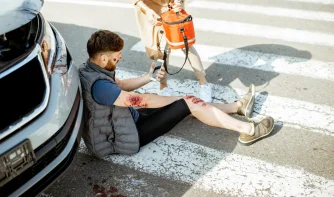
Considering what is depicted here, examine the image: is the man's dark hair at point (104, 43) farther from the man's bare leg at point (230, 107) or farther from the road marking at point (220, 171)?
the man's bare leg at point (230, 107)

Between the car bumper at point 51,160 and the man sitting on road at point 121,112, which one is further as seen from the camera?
the man sitting on road at point 121,112

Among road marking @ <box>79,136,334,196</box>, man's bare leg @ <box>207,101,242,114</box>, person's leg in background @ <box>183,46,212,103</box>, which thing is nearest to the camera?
road marking @ <box>79,136,334,196</box>

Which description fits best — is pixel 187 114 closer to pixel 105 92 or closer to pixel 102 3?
pixel 105 92

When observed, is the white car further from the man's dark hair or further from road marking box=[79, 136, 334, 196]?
road marking box=[79, 136, 334, 196]

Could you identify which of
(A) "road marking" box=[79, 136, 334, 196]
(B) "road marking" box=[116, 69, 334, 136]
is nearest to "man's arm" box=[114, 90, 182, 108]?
(A) "road marking" box=[79, 136, 334, 196]

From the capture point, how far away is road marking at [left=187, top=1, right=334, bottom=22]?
258 inches

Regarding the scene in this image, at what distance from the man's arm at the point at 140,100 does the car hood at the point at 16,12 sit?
913 mm

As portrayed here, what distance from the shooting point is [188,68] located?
5262 millimetres

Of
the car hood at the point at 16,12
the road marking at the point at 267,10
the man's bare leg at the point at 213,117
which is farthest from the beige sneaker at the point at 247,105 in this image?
the road marking at the point at 267,10

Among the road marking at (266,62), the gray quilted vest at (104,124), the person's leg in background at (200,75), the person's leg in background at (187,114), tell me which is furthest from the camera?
the road marking at (266,62)

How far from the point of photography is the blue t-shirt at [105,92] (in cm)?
324

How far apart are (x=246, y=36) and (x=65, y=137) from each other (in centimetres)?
379

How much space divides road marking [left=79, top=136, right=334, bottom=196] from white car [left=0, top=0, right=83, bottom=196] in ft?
2.59

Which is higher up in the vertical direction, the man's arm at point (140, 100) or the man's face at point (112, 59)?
the man's face at point (112, 59)
